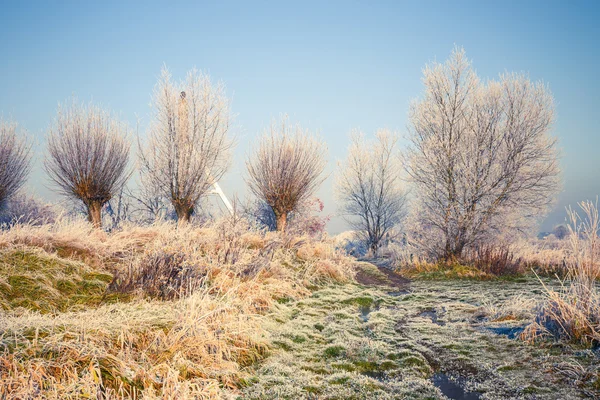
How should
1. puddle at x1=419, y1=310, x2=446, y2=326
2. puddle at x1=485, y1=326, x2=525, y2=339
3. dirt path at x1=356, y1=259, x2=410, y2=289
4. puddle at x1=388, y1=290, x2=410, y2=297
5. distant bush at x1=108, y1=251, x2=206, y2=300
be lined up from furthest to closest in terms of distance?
dirt path at x1=356, y1=259, x2=410, y2=289 < puddle at x1=388, y1=290, x2=410, y2=297 < puddle at x1=419, y1=310, x2=446, y2=326 < distant bush at x1=108, y1=251, x2=206, y2=300 < puddle at x1=485, y1=326, x2=525, y2=339

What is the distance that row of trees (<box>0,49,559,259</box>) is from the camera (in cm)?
1370

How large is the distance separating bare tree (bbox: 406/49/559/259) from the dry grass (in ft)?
26.4

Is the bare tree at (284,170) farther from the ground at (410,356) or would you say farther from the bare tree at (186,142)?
the ground at (410,356)

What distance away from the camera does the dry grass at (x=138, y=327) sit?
3.00 metres

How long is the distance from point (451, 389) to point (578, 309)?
7.20 ft

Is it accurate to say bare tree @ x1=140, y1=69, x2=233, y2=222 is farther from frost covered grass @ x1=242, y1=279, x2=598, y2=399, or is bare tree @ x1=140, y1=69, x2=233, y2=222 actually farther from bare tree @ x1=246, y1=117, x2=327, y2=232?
frost covered grass @ x1=242, y1=279, x2=598, y2=399

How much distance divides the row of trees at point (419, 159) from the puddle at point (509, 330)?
8.82 meters

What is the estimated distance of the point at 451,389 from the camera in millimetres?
3727

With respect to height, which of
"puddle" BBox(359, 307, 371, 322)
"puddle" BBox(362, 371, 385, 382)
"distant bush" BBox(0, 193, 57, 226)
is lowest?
"puddle" BBox(359, 307, 371, 322)

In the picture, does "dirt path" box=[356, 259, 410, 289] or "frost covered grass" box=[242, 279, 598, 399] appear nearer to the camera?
"frost covered grass" box=[242, 279, 598, 399]

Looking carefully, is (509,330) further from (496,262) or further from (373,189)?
(373,189)

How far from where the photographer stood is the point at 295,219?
20.0m

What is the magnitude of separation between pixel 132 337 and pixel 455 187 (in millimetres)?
12518

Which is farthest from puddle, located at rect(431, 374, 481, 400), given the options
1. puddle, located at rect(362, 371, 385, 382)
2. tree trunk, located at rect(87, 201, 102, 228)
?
tree trunk, located at rect(87, 201, 102, 228)
